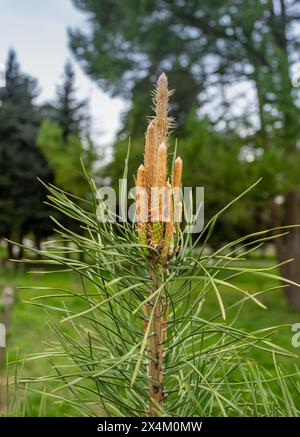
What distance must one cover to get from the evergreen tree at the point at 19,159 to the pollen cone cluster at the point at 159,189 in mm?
6968

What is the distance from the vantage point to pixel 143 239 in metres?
0.31

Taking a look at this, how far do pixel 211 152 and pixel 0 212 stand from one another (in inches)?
181

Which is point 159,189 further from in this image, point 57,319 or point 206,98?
→ point 206,98

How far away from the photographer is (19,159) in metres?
7.33

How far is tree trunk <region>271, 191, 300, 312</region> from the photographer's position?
4.00m

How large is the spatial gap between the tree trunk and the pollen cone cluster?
3.82 m

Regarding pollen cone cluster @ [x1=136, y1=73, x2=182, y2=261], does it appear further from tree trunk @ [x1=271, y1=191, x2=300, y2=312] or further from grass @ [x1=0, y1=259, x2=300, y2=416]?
tree trunk @ [x1=271, y1=191, x2=300, y2=312]

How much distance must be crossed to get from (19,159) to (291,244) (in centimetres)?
468

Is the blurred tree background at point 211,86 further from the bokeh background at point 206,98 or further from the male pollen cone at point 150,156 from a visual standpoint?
the male pollen cone at point 150,156

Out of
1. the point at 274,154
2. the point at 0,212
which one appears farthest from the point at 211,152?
the point at 0,212

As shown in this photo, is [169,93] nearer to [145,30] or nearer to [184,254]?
[184,254]

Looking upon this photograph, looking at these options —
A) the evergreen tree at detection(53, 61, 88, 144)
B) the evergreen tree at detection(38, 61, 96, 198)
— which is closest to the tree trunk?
the evergreen tree at detection(38, 61, 96, 198)
